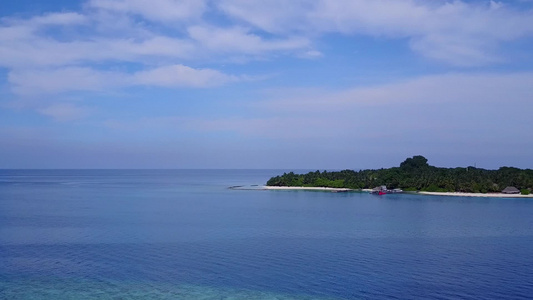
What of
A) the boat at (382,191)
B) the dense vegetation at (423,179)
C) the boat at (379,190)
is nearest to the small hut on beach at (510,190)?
the dense vegetation at (423,179)

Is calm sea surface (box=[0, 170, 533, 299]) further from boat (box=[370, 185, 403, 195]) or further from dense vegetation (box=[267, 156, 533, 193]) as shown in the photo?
boat (box=[370, 185, 403, 195])

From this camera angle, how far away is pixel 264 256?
111 ft

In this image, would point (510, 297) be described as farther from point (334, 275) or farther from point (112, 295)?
point (112, 295)

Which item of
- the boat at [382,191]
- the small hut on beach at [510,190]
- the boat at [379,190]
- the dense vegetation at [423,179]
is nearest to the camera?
the small hut on beach at [510,190]

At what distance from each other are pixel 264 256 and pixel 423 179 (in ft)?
267

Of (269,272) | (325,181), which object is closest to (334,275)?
(269,272)

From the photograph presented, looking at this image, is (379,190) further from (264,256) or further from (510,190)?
(264,256)

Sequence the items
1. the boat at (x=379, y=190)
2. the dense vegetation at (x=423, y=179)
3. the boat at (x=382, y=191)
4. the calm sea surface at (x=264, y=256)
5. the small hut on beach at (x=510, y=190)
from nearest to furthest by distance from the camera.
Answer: the calm sea surface at (x=264, y=256), the small hut on beach at (x=510, y=190), the dense vegetation at (x=423, y=179), the boat at (x=379, y=190), the boat at (x=382, y=191)

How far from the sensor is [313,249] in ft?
121

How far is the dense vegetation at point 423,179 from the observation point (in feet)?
329

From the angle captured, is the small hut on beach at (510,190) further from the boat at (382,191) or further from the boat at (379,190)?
the boat at (379,190)

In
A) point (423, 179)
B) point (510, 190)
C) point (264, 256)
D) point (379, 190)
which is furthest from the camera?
point (423, 179)

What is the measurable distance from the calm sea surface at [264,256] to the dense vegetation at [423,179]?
1677 inches

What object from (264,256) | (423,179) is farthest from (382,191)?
(264,256)
